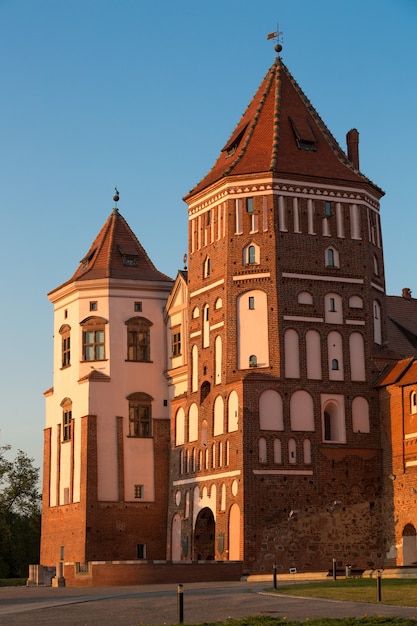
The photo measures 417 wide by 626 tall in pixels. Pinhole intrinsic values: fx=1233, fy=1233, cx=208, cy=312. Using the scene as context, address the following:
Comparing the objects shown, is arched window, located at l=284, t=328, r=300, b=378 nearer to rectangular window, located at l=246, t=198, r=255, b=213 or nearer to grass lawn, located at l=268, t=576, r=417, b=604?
rectangular window, located at l=246, t=198, r=255, b=213

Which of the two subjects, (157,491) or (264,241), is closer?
(264,241)

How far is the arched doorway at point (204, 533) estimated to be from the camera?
5953 centimetres

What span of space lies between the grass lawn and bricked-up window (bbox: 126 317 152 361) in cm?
2389

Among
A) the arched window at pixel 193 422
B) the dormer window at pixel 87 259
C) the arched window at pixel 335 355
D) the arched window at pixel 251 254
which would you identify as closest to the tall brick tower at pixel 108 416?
the dormer window at pixel 87 259

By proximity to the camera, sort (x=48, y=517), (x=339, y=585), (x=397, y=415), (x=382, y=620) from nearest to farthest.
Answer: (x=382, y=620) < (x=339, y=585) < (x=397, y=415) < (x=48, y=517)

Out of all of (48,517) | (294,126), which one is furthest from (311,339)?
(48,517)

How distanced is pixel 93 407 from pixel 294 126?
1763cm

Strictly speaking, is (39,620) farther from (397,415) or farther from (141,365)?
(141,365)

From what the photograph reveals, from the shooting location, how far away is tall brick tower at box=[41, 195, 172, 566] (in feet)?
205

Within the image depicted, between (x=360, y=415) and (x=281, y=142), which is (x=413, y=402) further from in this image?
(x=281, y=142)

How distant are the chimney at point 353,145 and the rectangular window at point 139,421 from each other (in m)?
16.8

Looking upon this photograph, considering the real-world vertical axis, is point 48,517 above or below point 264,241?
below

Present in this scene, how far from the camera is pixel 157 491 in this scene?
63.8m

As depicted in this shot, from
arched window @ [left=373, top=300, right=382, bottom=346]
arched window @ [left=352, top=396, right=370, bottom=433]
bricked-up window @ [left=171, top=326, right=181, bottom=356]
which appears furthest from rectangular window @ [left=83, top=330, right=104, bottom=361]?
arched window @ [left=373, top=300, right=382, bottom=346]
